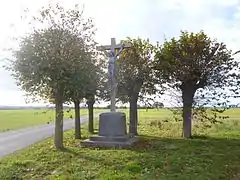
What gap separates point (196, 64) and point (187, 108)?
2714 mm

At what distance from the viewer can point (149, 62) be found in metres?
24.9

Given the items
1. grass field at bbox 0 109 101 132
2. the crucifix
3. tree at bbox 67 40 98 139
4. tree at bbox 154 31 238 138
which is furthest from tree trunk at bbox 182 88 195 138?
tree at bbox 67 40 98 139

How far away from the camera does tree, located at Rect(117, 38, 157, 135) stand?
2456cm

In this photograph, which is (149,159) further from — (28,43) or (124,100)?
(124,100)

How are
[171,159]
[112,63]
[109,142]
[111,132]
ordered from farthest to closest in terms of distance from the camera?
[112,63] → [111,132] → [109,142] → [171,159]

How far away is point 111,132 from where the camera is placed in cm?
1861

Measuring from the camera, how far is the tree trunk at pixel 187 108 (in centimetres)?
2409

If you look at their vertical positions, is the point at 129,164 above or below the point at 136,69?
below

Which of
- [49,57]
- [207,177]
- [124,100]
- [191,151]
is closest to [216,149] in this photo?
[191,151]

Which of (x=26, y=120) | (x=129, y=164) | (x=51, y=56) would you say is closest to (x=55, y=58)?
(x=51, y=56)

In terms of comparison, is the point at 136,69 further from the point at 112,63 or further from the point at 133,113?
the point at 112,63

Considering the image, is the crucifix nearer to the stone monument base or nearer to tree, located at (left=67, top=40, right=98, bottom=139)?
tree, located at (left=67, top=40, right=98, bottom=139)

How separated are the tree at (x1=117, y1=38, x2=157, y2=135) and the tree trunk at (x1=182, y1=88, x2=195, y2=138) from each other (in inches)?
82.3

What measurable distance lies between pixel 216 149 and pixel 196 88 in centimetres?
686
